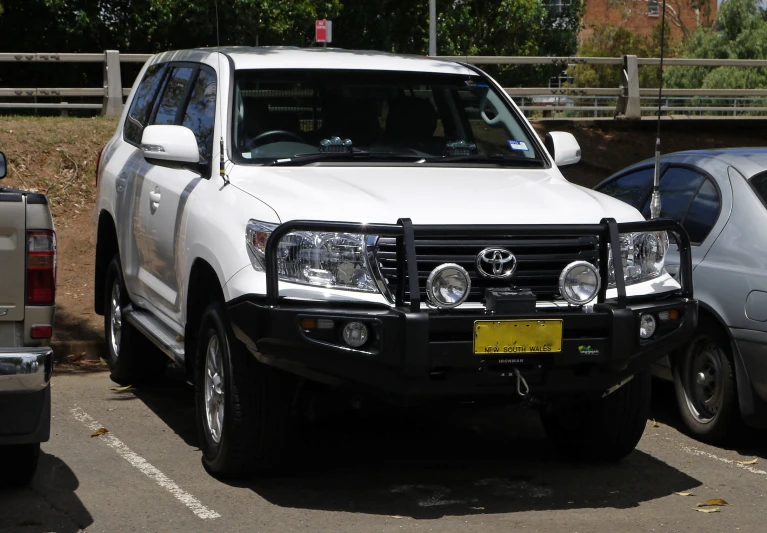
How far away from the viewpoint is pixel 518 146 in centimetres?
680

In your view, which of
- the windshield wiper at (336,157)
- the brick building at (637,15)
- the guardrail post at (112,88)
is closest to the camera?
the windshield wiper at (336,157)

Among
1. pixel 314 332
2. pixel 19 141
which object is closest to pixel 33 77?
pixel 19 141

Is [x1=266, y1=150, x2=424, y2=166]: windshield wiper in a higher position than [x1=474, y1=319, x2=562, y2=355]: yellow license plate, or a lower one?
higher

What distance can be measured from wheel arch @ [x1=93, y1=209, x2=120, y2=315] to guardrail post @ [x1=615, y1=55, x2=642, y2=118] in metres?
13.1

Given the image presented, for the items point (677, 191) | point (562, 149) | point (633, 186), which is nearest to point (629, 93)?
point (633, 186)

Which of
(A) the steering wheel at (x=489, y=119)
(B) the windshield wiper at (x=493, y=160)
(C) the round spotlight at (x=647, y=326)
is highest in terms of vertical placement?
(A) the steering wheel at (x=489, y=119)

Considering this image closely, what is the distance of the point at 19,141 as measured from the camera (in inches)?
599

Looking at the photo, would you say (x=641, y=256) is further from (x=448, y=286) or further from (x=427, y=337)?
(x=427, y=337)

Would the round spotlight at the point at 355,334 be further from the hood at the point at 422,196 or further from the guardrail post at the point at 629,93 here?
the guardrail post at the point at 629,93

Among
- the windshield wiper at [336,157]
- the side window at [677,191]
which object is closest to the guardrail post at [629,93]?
the side window at [677,191]

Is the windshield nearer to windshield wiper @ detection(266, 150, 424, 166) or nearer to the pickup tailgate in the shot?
windshield wiper @ detection(266, 150, 424, 166)

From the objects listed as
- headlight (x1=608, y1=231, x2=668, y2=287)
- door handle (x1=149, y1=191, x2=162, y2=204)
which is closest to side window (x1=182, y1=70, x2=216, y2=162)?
door handle (x1=149, y1=191, x2=162, y2=204)

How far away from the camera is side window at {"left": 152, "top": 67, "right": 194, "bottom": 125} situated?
722 cm

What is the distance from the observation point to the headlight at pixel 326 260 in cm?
521
